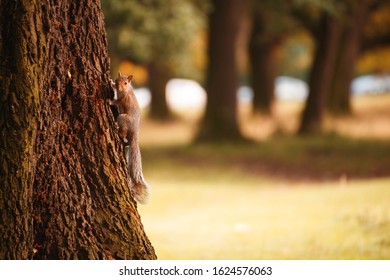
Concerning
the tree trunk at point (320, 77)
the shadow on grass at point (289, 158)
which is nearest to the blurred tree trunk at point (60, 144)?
the shadow on grass at point (289, 158)

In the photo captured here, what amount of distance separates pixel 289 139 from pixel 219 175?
504 centimetres

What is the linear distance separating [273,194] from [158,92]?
17.2 meters

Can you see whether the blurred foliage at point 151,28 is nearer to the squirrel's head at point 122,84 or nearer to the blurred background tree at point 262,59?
the blurred background tree at point 262,59

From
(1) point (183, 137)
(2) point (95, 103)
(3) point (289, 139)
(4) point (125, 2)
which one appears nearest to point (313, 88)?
(3) point (289, 139)

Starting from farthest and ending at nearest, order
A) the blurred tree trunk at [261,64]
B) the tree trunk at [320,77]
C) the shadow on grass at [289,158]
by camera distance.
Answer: the blurred tree trunk at [261,64] → the tree trunk at [320,77] → the shadow on grass at [289,158]

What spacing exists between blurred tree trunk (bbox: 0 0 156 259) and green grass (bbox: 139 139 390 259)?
2.56 meters

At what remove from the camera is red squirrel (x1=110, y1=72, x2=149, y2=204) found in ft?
19.1

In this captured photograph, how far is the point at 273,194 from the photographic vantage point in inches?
537

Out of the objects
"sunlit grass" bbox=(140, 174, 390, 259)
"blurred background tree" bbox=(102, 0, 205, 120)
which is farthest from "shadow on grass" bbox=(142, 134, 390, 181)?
"blurred background tree" bbox=(102, 0, 205, 120)

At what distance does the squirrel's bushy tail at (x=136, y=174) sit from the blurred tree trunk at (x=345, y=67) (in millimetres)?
22506

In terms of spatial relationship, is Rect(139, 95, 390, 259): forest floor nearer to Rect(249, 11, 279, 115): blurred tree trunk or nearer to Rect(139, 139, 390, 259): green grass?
Rect(139, 139, 390, 259): green grass

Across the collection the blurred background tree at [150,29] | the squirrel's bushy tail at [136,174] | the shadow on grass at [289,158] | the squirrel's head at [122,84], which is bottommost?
the shadow on grass at [289,158]

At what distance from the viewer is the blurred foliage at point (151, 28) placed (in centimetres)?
1827

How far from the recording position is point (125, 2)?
58.9 feet
